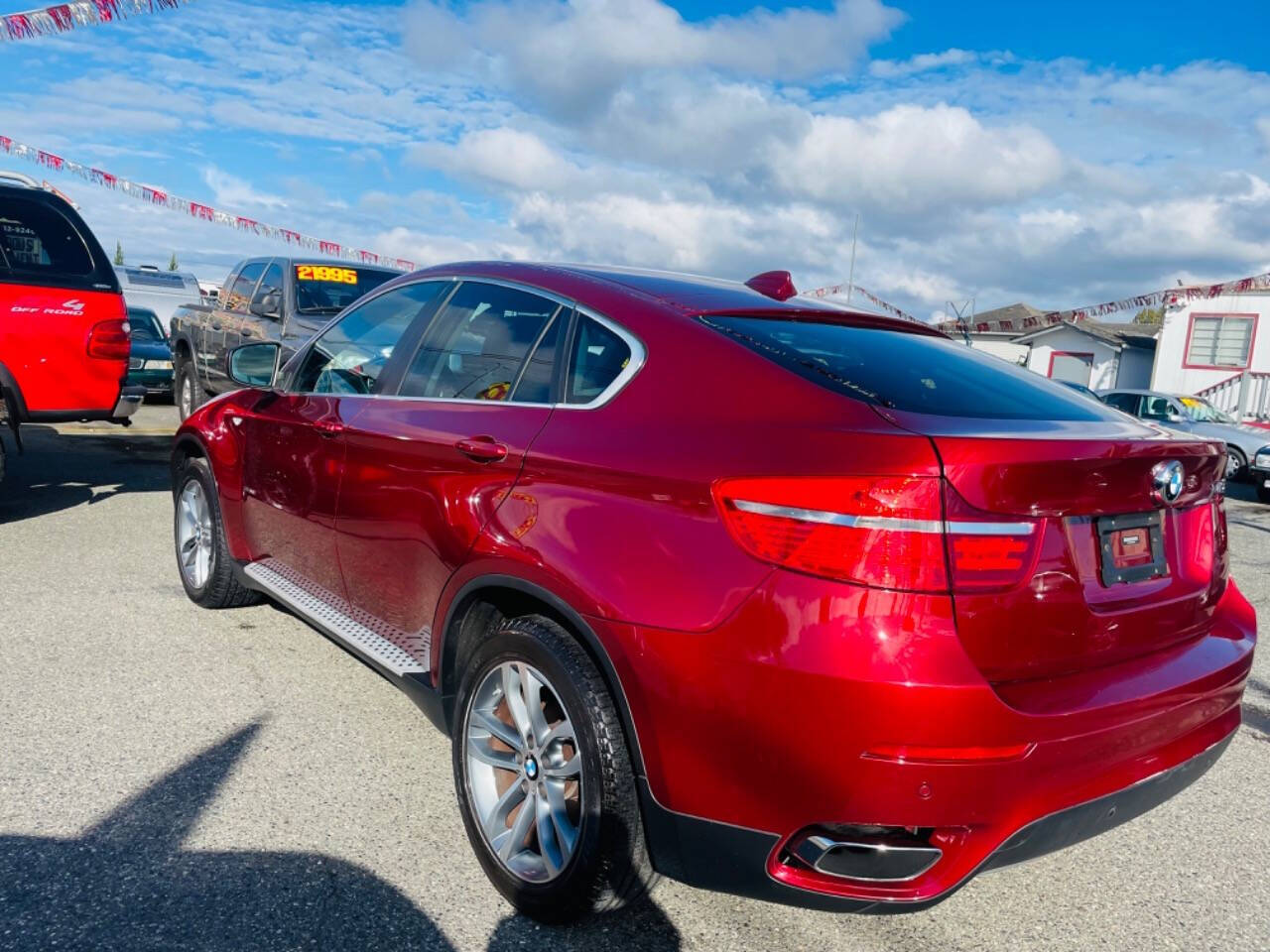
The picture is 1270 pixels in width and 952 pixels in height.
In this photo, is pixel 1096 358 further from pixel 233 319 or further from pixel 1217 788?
pixel 1217 788

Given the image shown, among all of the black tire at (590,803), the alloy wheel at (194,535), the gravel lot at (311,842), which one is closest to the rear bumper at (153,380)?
the alloy wheel at (194,535)

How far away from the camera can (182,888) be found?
261cm

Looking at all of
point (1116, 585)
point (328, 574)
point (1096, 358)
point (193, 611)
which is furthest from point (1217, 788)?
point (1096, 358)

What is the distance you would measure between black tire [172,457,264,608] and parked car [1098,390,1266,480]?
14634 mm

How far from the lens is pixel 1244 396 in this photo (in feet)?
79.3

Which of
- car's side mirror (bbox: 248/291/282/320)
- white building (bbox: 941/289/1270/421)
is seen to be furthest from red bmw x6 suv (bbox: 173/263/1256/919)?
white building (bbox: 941/289/1270/421)

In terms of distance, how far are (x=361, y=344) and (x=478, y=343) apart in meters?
0.89

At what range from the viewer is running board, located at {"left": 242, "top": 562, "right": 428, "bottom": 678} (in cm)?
315

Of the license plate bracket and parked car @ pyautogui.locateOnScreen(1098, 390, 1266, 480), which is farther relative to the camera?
parked car @ pyautogui.locateOnScreen(1098, 390, 1266, 480)

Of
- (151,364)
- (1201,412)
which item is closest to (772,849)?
(151,364)

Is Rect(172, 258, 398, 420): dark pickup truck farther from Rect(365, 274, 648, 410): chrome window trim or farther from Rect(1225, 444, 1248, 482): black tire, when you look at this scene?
Rect(1225, 444, 1248, 482): black tire

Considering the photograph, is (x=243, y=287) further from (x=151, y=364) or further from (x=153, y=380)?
(x=153, y=380)

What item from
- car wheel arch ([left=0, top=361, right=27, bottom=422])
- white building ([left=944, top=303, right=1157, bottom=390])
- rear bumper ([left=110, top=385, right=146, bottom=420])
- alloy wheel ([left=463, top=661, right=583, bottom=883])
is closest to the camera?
alloy wheel ([left=463, top=661, right=583, bottom=883])

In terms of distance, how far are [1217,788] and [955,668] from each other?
2.30m
